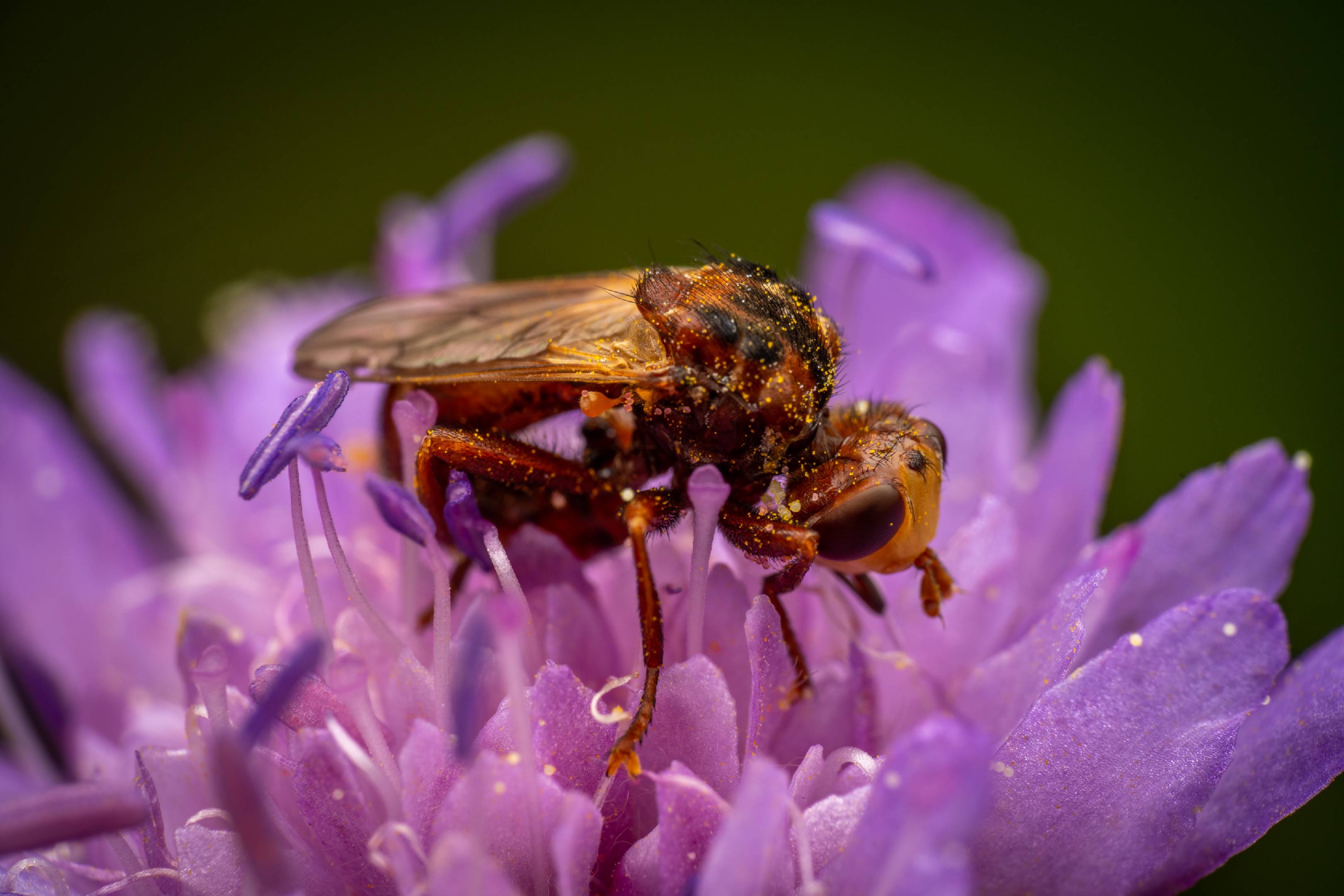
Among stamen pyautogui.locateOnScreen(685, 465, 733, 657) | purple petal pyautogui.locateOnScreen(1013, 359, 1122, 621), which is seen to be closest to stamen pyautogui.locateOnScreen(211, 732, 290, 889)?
stamen pyautogui.locateOnScreen(685, 465, 733, 657)

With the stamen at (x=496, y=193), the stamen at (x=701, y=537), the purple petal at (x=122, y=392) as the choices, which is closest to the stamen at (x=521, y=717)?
the stamen at (x=701, y=537)

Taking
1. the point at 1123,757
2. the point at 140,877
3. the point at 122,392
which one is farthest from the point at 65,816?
the point at 122,392

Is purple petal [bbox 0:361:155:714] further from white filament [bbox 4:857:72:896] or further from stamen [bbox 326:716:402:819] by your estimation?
stamen [bbox 326:716:402:819]

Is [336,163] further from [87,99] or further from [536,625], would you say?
[536,625]

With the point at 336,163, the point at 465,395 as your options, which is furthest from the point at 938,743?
the point at 336,163

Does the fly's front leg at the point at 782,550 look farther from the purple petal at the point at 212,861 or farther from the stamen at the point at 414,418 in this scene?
the purple petal at the point at 212,861
